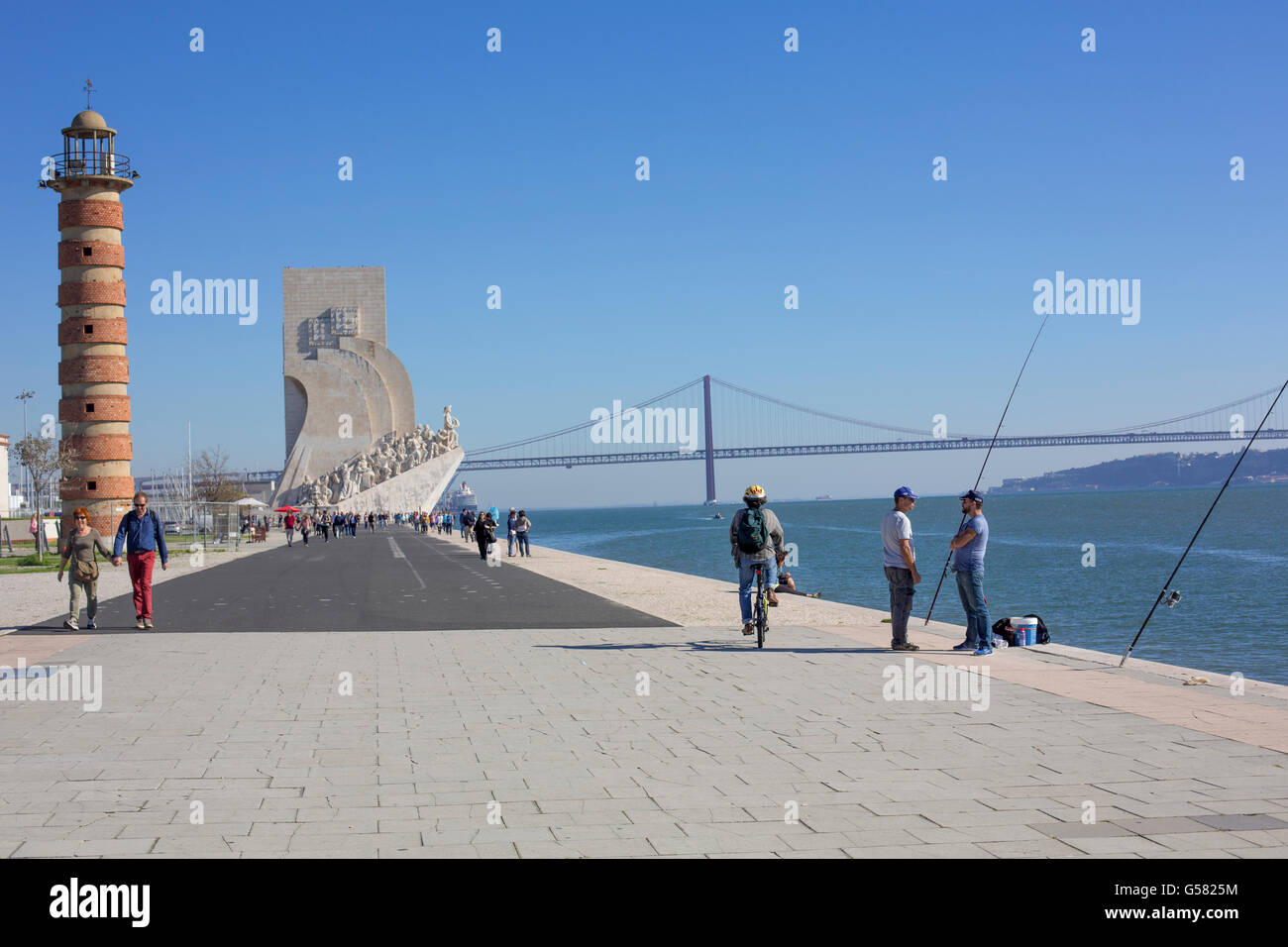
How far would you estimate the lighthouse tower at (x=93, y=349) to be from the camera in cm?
3625

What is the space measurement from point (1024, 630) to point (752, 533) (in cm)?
283

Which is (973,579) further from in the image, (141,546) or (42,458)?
(42,458)

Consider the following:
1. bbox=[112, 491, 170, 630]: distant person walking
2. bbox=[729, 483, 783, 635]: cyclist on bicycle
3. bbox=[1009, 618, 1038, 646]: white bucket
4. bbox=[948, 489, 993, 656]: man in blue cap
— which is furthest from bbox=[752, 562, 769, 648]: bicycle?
bbox=[112, 491, 170, 630]: distant person walking

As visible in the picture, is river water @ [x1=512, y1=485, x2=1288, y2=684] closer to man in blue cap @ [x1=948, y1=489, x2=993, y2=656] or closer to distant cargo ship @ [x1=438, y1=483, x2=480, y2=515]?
man in blue cap @ [x1=948, y1=489, x2=993, y2=656]

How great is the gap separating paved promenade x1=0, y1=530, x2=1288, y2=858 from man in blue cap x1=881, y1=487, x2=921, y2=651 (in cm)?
30

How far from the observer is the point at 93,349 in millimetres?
36375

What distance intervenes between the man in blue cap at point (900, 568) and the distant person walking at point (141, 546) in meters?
7.83

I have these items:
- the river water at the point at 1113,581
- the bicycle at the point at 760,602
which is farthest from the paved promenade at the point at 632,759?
the river water at the point at 1113,581

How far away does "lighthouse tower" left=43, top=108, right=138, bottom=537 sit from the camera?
36250 millimetres

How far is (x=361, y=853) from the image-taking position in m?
4.17

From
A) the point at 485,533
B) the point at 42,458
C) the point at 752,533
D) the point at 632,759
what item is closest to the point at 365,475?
the point at 42,458
